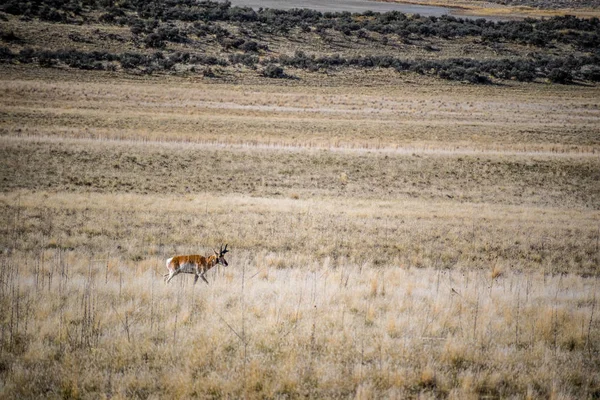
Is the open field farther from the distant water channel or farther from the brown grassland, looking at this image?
the distant water channel

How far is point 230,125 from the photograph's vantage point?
3322 centimetres

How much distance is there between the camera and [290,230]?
14.4 metres

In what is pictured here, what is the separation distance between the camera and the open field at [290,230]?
540 centimetres

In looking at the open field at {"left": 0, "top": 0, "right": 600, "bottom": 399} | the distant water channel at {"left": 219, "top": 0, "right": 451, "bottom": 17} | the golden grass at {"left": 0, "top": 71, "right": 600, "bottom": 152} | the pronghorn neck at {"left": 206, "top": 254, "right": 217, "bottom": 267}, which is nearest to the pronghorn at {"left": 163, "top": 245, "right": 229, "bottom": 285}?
the pronghorn neck at {"left": 206, "top": 254, "right": 217, "bottom": 267}

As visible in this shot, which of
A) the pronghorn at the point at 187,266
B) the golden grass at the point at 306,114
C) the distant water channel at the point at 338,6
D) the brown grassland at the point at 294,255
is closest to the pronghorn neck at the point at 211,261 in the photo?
→ the pronghorn at the point at 187,266

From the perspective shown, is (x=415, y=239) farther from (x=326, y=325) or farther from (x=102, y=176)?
(x=102, y=176)

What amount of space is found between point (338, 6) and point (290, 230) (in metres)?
101

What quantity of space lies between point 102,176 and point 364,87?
3579 centimetres

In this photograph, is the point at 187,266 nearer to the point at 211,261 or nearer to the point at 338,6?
the point at 211,261

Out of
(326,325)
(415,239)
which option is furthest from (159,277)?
(415,239)

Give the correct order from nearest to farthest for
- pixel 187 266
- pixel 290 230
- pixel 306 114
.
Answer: pixel 187 266
pixel 290 230
pixel 306 114

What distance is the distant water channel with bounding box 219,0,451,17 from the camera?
9569cm

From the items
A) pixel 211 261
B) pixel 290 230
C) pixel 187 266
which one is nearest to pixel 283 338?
pixel 187 266

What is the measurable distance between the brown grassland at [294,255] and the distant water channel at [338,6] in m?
67.3
